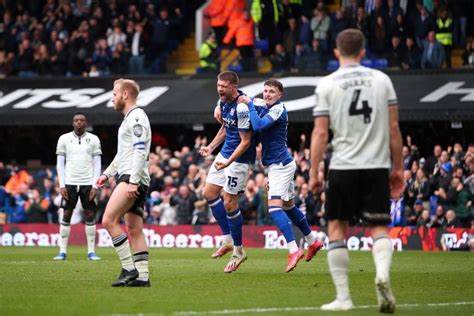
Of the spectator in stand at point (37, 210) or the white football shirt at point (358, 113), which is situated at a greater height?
the white football shirt at point (358, 113)

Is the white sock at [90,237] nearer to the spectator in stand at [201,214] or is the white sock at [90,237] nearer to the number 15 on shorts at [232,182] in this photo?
the number 15 on shorts at [232,182]

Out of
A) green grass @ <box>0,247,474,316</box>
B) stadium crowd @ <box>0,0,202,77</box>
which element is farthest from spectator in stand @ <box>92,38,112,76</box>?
green grass @ <box>0,247,474,316</box>

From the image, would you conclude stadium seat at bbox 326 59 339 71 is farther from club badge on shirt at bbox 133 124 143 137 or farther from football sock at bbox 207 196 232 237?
club badge on shirt at bbox 133 124 143 137

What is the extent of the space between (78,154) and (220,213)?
474 centimetres

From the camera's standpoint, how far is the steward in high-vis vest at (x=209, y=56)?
3306cm

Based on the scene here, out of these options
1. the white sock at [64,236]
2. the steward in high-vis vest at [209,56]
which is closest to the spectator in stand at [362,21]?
the steward in high-vis vest at [209,56]

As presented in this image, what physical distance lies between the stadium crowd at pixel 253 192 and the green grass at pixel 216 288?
20.1 ft

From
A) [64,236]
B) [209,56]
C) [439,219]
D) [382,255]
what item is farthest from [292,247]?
[209,56]

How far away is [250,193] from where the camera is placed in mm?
29391

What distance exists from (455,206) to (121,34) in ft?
43.3

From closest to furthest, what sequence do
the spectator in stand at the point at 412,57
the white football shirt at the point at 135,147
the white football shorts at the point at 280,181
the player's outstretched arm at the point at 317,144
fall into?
the player's outstretched arm at the point at 317,144, the white football shirt at the point at 135,147, the white football shorts at the point at 280,181, the spectator in stand at the point at 412,57

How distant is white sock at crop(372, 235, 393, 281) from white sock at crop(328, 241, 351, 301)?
29cm

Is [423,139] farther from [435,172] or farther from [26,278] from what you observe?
[26,278]

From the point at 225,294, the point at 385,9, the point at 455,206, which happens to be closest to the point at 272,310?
the point at 225,294
